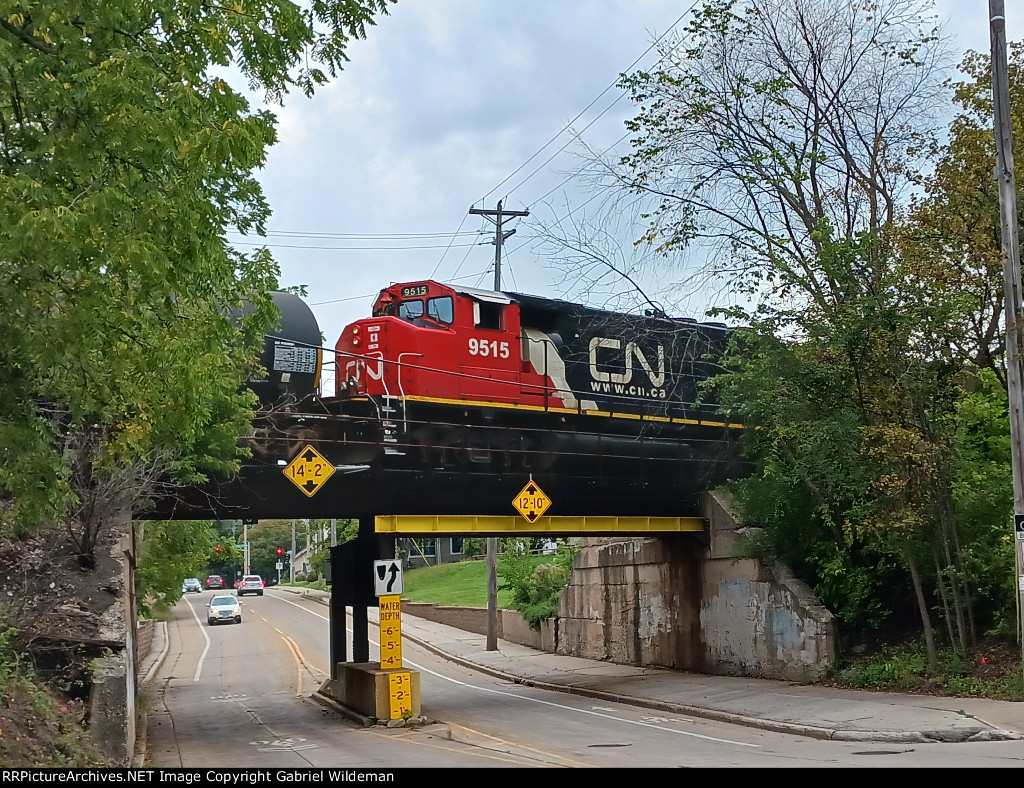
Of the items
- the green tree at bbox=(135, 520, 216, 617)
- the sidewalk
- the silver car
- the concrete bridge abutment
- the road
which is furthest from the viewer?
the silver car

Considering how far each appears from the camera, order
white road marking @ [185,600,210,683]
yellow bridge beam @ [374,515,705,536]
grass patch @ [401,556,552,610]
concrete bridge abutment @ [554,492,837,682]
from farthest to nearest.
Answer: grass patch @ [401,556,552,610], white road marking @ [185,600,210,683], concrete bridge abutment @ [554,492,837,682], yellow bridge beam @ [374,515,705,536]

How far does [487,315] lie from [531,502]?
5.12m

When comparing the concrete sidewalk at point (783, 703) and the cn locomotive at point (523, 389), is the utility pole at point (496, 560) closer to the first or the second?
the concrete sidewalk at point (783, 703)

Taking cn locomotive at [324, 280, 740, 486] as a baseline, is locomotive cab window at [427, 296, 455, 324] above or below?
above

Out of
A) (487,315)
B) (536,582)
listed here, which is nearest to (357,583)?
(487,315)

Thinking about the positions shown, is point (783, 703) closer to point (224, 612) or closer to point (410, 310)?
point (410, 310)

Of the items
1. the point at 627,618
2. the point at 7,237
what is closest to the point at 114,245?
the point at 7,237

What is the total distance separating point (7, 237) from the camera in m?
7.06

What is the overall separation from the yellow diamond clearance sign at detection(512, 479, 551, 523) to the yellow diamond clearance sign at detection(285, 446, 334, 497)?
509 centimetres

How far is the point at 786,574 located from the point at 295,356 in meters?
12.5

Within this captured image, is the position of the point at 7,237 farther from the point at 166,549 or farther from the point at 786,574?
the point at 166,549

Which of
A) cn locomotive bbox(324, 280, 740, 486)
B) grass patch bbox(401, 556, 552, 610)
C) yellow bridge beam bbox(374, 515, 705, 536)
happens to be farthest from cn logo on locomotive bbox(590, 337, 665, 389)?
grass patch bbox(401, 556, 552, 610)

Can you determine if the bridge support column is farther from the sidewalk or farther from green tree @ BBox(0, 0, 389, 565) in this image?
green tree @ BBox(0, 0, 389, 565)

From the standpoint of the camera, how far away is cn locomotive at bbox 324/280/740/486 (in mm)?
21859
